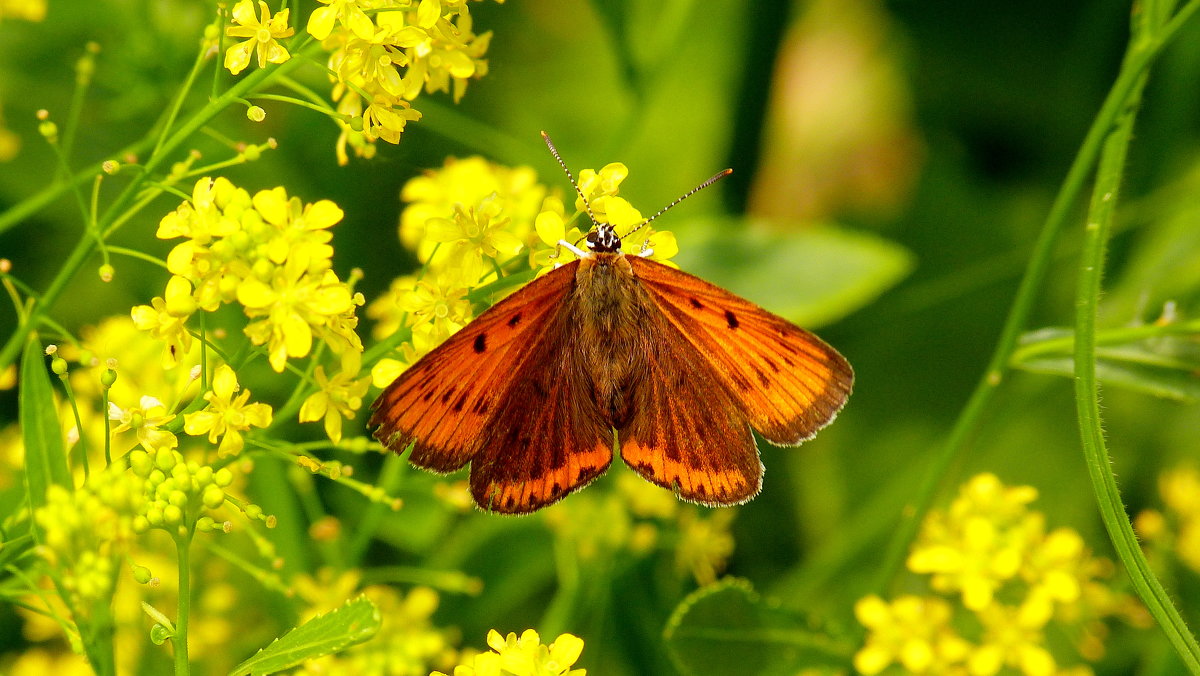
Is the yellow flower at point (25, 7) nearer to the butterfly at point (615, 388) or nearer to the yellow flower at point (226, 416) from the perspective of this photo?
the yellow flower at point (226, 416)

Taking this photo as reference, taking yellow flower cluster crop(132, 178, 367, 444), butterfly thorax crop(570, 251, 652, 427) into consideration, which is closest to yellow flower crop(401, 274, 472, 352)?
yellow flower cluster crop(132, 178, 367, 444)

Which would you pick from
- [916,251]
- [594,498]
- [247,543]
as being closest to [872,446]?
[916,251]

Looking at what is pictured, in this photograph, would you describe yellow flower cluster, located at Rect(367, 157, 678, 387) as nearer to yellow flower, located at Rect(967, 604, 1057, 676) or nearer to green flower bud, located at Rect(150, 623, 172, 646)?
green flower bud, located at Rect(150, 623, 172, 646)

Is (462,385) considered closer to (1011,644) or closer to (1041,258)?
(1041,258)

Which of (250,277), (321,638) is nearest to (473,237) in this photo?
(250,277)

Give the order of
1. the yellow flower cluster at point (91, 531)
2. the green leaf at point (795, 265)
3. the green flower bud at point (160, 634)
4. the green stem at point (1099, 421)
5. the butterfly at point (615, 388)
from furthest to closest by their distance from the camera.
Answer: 1. the green leaf at point (795, 265)
2. the butterfly at point (615, 388)
3. the green stem at point (1099, 421)
4. the green flower bud at point (160, 634)
5. the yellow flower cluster at point (91, 531)

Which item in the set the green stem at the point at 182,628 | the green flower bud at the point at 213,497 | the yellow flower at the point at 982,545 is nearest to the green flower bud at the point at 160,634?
the green stem at the point at 182,628
